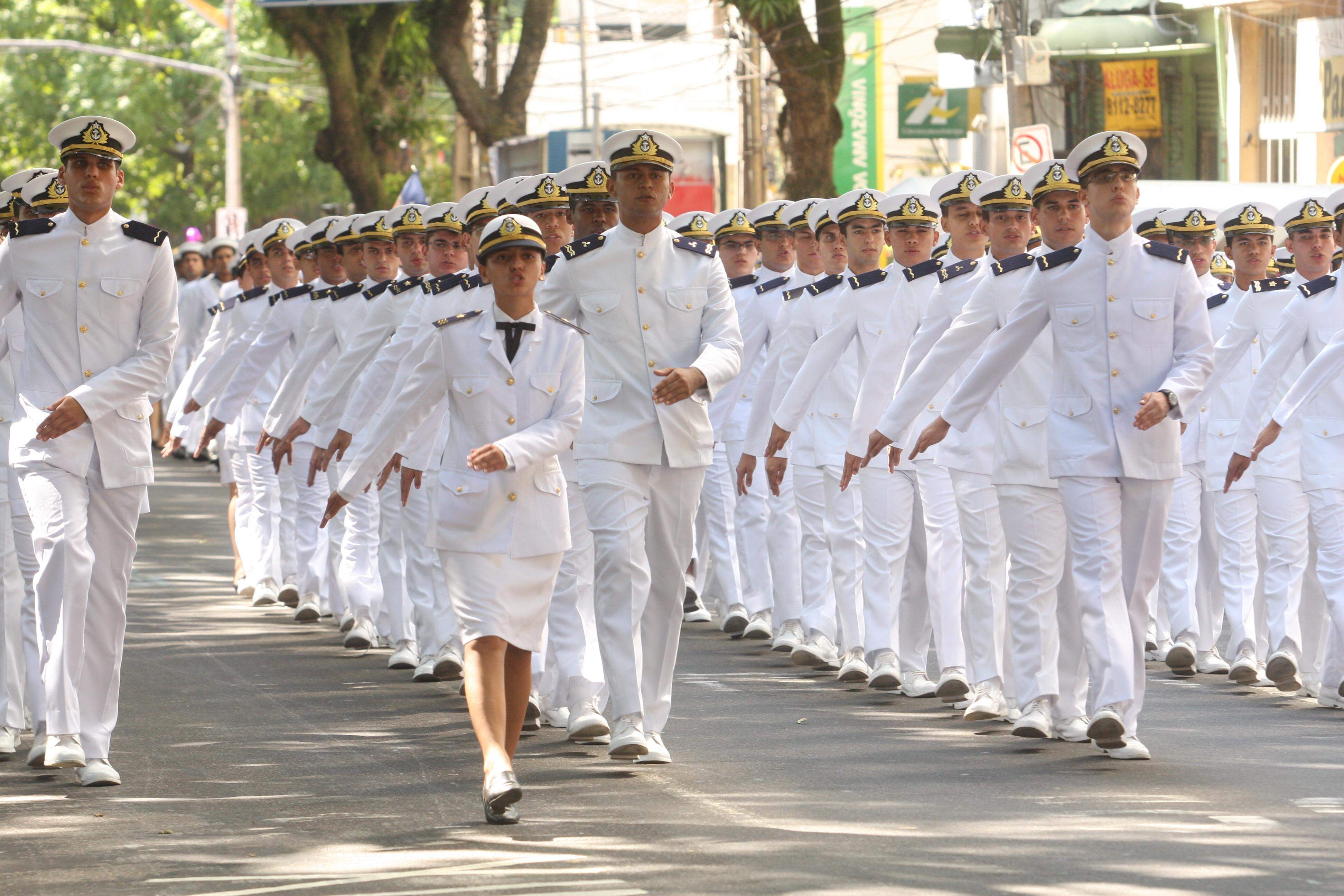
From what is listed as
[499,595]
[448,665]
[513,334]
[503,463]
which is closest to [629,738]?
[499,595]

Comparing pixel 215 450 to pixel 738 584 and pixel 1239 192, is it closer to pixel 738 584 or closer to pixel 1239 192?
pixel 1239 192

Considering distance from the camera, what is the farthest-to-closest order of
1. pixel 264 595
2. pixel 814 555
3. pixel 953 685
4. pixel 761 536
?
1. pixel 264 595
2. pixel 761 536
3. pixel 814 555
4. pixel 953 685

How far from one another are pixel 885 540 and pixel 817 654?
1.21 meters

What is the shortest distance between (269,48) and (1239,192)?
121 feet

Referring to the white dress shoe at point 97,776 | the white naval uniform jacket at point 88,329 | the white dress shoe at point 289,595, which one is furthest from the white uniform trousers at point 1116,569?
the white dress shoe at point 289,595

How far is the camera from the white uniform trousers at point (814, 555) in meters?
12.6

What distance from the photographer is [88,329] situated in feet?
28.8

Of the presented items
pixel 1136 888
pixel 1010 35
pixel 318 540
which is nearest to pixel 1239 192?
pixel 1010 35

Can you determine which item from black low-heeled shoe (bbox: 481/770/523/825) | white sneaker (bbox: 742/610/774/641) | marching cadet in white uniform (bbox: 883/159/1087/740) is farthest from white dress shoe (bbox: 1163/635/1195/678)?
black low-heeled shoe (bbox: 481/770/523/825)

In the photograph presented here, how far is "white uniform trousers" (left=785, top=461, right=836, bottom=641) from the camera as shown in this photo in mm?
12555

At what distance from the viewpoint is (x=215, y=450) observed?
29000mm

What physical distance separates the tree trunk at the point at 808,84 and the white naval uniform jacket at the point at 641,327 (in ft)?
45.7

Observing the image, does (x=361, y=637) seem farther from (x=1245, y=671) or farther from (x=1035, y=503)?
(x=1035, y=503)

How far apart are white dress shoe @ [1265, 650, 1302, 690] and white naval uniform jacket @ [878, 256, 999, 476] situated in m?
2.08
